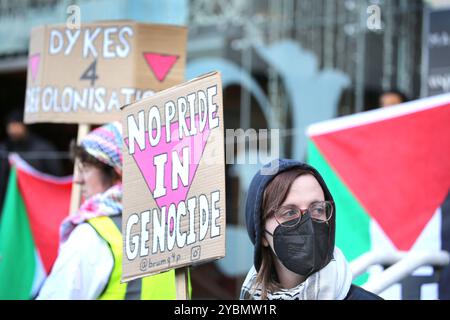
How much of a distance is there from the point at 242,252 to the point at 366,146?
343 cm

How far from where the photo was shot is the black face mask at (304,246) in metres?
2.55

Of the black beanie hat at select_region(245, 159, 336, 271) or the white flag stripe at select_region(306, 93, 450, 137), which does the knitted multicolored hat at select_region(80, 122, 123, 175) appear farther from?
the white flag stripe at select_region(306, 93, 450, 137)

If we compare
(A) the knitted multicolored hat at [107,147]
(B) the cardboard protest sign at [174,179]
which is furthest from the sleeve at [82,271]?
(A) the knitted multicolored hat at [107,147]

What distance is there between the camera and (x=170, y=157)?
298 centimetres

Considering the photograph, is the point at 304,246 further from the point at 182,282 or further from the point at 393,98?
the point at 393,98

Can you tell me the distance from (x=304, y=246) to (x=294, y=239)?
45 millimetres

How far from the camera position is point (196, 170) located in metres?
2.87

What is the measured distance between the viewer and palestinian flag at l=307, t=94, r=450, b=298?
4359mm

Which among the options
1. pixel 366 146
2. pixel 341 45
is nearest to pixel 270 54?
pixel 341 45

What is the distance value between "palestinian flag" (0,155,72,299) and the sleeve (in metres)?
2.84

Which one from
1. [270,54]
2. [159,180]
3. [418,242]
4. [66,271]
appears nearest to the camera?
[159,180]

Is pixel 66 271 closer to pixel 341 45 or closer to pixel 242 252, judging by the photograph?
pixel 242 252
